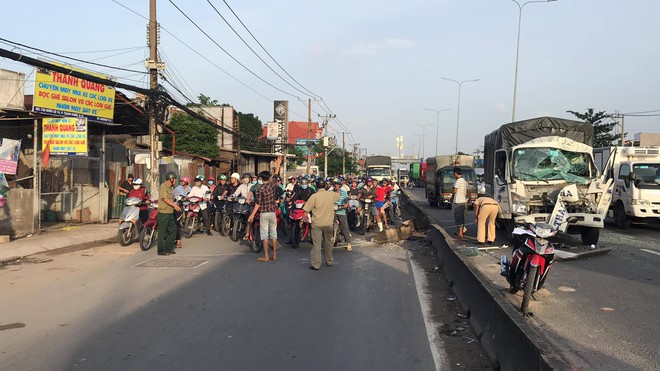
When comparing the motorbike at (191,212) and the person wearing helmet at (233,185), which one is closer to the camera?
the motorbike at (191,212)

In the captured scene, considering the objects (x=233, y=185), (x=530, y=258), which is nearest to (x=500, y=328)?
(x=530, y=258)

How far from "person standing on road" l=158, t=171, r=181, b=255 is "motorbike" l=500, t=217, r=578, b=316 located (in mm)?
7132

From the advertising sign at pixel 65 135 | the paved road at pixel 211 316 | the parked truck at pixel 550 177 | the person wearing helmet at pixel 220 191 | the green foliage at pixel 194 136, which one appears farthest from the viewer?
the green foliage at pixel 194 136

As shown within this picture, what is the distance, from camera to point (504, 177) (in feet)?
42.2

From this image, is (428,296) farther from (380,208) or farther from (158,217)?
(380,208)

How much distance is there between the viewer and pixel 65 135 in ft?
47.6

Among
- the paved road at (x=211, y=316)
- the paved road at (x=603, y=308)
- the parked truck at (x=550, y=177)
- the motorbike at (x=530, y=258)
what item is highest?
the parked truck at (x=550, y=177)

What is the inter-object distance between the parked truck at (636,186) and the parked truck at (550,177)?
2.91 metres

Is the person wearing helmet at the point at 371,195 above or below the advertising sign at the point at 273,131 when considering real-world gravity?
below

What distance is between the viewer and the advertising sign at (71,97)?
46.4 ft

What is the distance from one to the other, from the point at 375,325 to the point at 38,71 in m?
13.0

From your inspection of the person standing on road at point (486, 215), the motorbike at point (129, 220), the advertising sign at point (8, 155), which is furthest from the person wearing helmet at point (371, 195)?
the advertising sign at point (8, 155)

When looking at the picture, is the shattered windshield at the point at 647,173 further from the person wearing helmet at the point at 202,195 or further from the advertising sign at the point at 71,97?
the advertising sign at the point at 71,97

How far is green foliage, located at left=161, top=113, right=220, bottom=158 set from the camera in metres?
37.0
